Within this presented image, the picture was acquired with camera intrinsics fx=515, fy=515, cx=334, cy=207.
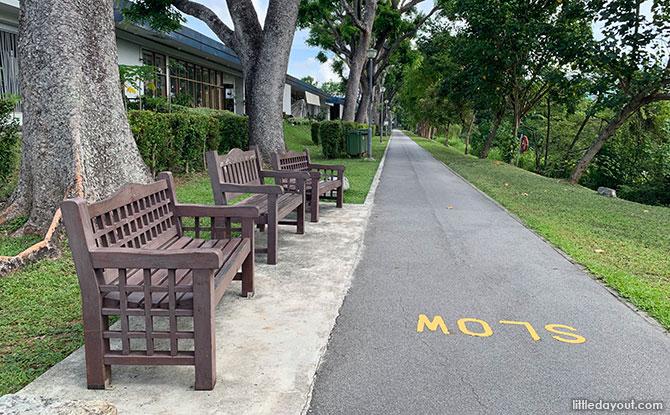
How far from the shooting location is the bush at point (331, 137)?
19625mm

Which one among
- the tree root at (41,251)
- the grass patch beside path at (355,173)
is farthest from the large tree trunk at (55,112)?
the grass patch beside path at (355,173)

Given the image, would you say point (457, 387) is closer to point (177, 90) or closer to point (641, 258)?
point (641, 258)

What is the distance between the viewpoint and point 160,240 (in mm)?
3732

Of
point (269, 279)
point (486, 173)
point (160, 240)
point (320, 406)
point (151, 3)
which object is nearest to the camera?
point (320, 406)

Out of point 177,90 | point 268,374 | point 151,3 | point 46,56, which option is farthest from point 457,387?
point 177,90

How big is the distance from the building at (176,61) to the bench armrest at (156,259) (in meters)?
12.5

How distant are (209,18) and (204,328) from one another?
1313 cm

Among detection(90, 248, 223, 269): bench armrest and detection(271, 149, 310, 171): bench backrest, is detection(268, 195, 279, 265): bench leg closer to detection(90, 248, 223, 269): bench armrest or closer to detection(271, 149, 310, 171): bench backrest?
detection(271, 149, 310, 171): bench backrest

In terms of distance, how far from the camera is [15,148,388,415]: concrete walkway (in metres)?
2.67

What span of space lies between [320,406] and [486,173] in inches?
618

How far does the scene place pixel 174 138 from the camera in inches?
403

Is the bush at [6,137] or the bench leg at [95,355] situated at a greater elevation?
the bush at [6,137]

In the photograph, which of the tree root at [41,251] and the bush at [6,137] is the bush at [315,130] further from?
the tree root at [41,251]

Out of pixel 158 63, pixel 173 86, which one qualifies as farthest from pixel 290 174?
pixel 173 86
